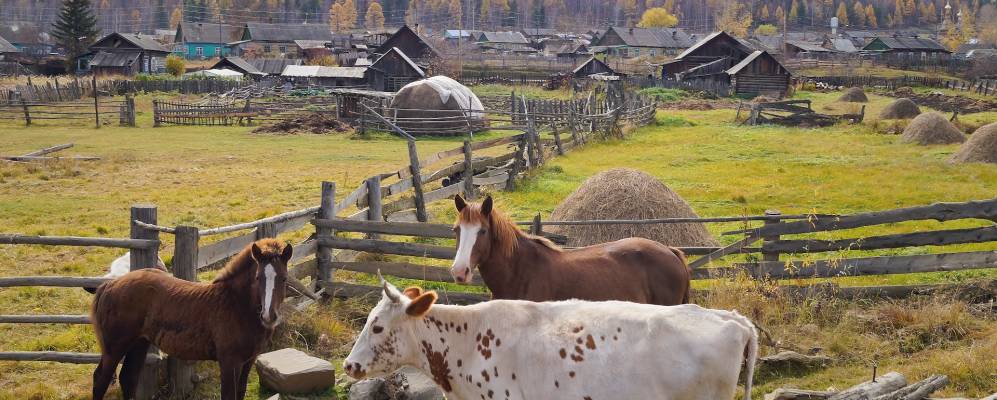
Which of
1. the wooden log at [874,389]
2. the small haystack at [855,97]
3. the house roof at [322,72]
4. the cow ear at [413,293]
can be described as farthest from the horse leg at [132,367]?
the house roof at [322,72]

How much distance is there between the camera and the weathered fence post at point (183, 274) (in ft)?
23.7

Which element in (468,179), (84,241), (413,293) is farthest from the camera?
(468,179)

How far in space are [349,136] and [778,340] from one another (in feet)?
91.5

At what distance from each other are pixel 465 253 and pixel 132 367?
2.87 metres

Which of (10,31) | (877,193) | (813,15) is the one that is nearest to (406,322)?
(877,193)

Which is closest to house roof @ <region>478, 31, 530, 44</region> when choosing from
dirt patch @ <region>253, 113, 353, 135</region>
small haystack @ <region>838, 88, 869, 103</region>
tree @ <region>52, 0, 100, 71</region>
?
tree @ <region>52, 0, 100, 71</region>

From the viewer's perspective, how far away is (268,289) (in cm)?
613

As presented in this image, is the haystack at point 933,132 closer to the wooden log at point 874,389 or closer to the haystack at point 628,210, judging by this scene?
the haystack at point 628,210

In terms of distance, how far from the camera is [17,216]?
15883 millimetres

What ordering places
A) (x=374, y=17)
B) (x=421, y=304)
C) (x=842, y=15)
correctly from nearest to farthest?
(x=421, y=304), (x=374, y=17), (x=842, y=15)

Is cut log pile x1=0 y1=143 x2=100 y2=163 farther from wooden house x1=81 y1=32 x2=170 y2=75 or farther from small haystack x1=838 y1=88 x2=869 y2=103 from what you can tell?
wooden house x1=81 y1=32 x2=170 y2=75

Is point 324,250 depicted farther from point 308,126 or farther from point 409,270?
point 308,126

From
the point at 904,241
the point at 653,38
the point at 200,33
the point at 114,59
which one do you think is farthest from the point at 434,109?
the point at 653,38

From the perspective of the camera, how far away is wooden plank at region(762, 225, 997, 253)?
922 cm
